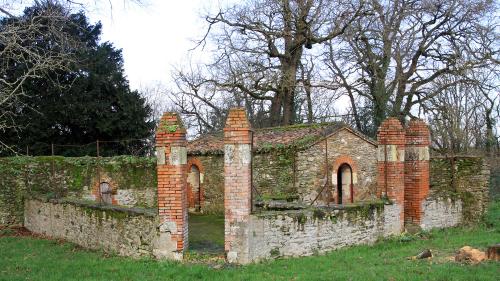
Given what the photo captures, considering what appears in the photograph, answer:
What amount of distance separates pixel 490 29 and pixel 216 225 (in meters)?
19.6

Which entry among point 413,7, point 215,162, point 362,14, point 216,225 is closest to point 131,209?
point 216,225

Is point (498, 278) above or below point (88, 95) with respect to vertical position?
below

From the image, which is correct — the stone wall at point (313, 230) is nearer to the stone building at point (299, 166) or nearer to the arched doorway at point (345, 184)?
the stone building at point (299, 166)

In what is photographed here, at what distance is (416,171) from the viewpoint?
14594 mm

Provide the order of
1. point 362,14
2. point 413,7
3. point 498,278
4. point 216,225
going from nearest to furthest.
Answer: point 498,278, point 216,225, point 362,14, point 413,7

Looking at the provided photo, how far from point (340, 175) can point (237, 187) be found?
29.2ft

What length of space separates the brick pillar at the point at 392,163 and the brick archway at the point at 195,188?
8115 millimetres

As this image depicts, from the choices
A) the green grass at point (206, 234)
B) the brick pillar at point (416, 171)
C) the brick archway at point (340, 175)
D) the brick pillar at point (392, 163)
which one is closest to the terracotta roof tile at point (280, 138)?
the brick archway at point (340, 175)

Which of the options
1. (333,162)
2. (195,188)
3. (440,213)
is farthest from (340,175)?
(195,188)

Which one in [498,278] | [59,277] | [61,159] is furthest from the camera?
[61,159]

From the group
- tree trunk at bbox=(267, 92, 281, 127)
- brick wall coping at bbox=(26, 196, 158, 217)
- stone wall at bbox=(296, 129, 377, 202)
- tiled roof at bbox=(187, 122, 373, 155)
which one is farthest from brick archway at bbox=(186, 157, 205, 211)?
tree trunk at bbox=(267, 92, 281, 127)

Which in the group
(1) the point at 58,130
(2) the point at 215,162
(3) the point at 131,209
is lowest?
(3) the point at 131,209

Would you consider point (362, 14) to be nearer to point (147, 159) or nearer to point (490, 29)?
point (490, 29)

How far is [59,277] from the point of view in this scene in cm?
923
